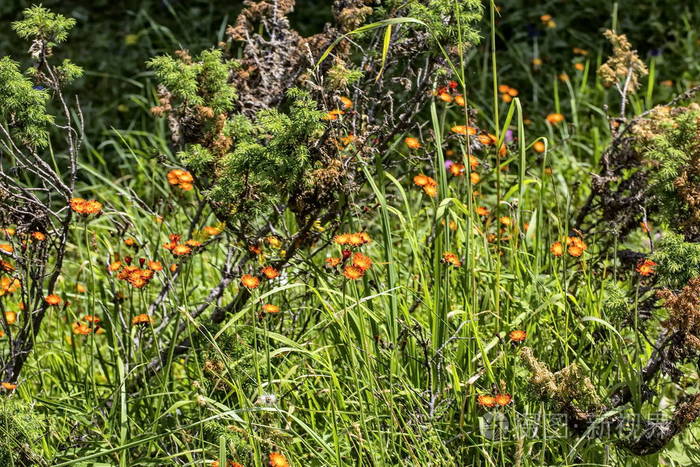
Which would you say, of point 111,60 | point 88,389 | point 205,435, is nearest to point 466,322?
point 205,435

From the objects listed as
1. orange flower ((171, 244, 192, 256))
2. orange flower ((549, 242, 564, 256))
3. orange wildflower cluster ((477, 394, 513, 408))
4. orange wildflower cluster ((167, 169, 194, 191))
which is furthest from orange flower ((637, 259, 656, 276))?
orange wildflower cluster ((167, 169, 194, 191))

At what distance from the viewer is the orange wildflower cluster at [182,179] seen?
2545mm

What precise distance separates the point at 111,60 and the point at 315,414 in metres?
3.87

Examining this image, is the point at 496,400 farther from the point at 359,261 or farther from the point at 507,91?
the point at 507,91

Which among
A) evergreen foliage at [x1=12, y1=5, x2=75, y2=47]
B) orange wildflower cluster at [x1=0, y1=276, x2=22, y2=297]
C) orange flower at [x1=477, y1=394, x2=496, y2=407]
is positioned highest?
evergreen foliage at [x1=12, y1=5, x2=75, y2=47]

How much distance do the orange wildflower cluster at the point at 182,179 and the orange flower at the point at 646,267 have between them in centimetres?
124

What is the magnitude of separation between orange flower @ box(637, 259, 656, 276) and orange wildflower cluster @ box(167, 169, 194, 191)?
4.05 ft

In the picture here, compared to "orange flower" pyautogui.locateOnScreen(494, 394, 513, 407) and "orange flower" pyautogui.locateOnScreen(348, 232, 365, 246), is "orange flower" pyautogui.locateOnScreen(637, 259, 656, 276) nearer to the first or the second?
"orange flower" pyautogui.locateOnScreen(494, 394, 513, 407)

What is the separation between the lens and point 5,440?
2.11 m

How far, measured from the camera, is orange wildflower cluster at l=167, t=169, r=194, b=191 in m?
2.54

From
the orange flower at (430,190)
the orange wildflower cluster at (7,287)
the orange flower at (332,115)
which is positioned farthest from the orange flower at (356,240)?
the orange wildflower cluster at (7,287)

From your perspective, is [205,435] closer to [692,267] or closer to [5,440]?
[5,440]

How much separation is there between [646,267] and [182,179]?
1280 mm

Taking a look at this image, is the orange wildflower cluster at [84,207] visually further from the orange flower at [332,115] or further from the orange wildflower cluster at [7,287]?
the orange flower at [332,115]
